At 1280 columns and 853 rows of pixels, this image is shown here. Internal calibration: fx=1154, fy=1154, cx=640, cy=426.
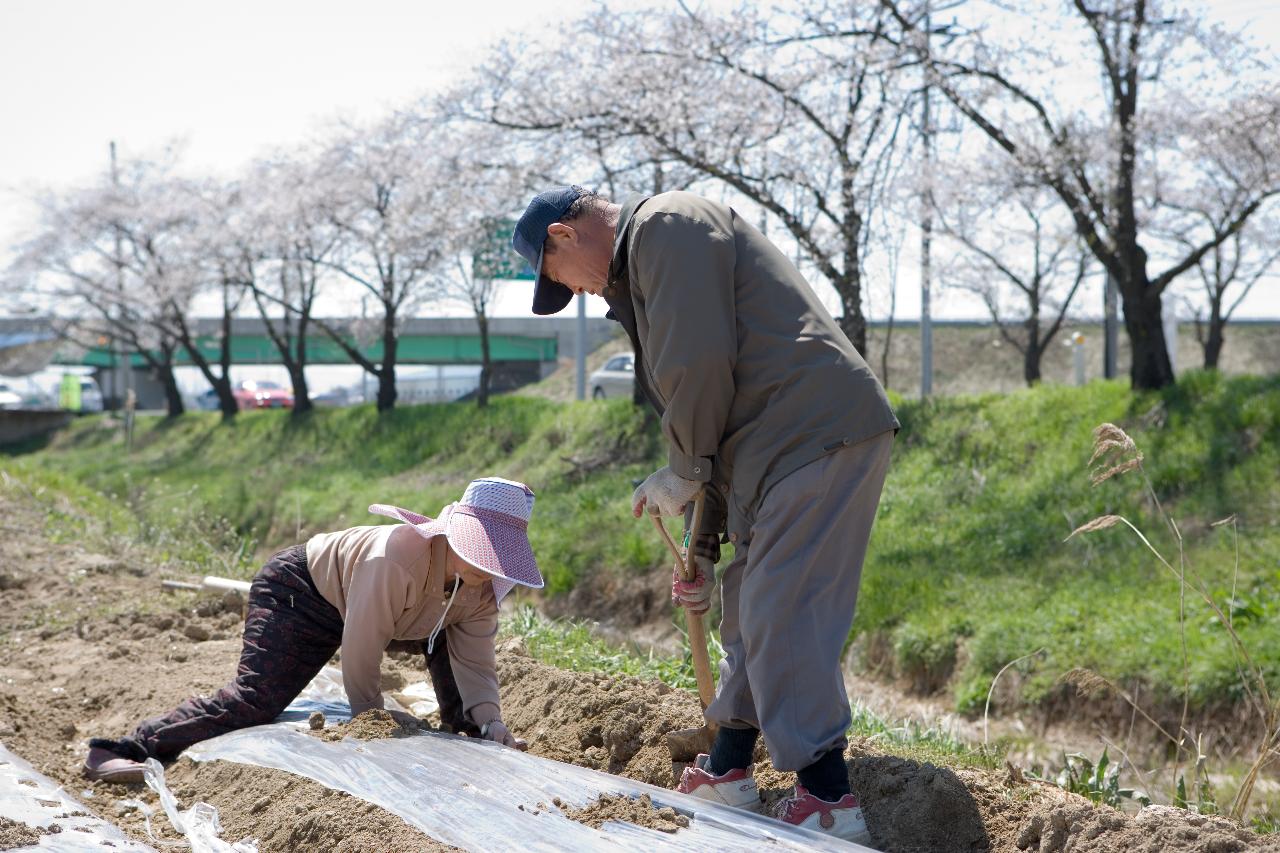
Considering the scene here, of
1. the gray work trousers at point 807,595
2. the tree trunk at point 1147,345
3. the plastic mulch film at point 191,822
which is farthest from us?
the tree trunk at point 1147,345

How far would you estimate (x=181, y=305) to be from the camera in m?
25.9

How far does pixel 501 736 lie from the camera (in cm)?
369

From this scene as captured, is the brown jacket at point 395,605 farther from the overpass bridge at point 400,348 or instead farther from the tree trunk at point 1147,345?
the overpass bridge at point 400,348

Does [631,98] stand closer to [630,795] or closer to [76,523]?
[76,523]

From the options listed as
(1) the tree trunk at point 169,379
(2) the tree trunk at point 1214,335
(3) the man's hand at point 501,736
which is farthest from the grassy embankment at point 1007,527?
(1) the tree trunk at point 169,379

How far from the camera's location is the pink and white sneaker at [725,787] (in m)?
2.98

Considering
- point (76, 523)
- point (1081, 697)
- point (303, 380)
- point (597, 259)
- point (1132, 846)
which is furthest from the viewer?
point (303, 380)

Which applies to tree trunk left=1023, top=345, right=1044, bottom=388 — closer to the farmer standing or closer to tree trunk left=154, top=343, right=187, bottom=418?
tree trunk left=154, top=343, right=187, bottom=418

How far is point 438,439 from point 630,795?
15238mm

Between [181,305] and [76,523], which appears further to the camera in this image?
[181,305]

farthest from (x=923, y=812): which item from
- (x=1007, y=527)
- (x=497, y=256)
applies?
(x=497, y=256)

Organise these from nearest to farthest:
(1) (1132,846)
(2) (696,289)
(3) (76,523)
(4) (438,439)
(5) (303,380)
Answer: (1) (1132,846) < (2) (696,289) < (3) (76,523) < (4) (438,439) < (5) (303,380)

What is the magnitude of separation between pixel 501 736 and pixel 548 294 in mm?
1471

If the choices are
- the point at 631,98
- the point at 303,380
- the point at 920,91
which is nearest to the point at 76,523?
the point at 631,98
